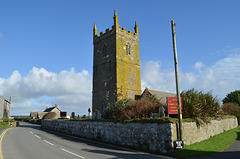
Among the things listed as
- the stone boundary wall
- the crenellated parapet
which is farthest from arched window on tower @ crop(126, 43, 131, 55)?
the stone boundary wall

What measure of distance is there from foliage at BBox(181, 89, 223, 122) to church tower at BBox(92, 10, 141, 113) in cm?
1443

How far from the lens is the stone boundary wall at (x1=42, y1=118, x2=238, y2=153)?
11.2 m

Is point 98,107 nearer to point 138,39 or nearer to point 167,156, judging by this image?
point 138,39

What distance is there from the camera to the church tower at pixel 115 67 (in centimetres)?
3040

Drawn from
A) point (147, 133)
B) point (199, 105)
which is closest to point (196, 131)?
point (199, 105)

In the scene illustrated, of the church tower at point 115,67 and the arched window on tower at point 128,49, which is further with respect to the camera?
the arched window on tower at point 128,49

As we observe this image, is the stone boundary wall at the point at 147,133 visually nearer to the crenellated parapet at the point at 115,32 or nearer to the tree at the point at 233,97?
the crenellated parapet at the point at 115,32

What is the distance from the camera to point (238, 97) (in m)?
53.4

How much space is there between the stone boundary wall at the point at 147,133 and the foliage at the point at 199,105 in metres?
0.77

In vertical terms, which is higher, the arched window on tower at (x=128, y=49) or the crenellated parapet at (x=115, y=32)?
the crenellated parapet at (x=115, y=32)

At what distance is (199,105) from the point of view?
14.6 metres

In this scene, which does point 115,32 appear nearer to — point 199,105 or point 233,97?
point 199,105

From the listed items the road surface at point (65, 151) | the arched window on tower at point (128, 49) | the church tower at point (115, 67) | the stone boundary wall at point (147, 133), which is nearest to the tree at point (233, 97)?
the church tower at point (115, 67)

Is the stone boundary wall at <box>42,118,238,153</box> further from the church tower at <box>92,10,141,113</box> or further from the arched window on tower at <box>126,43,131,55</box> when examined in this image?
the arched window on tower at <box>126,43,131,55</box>
